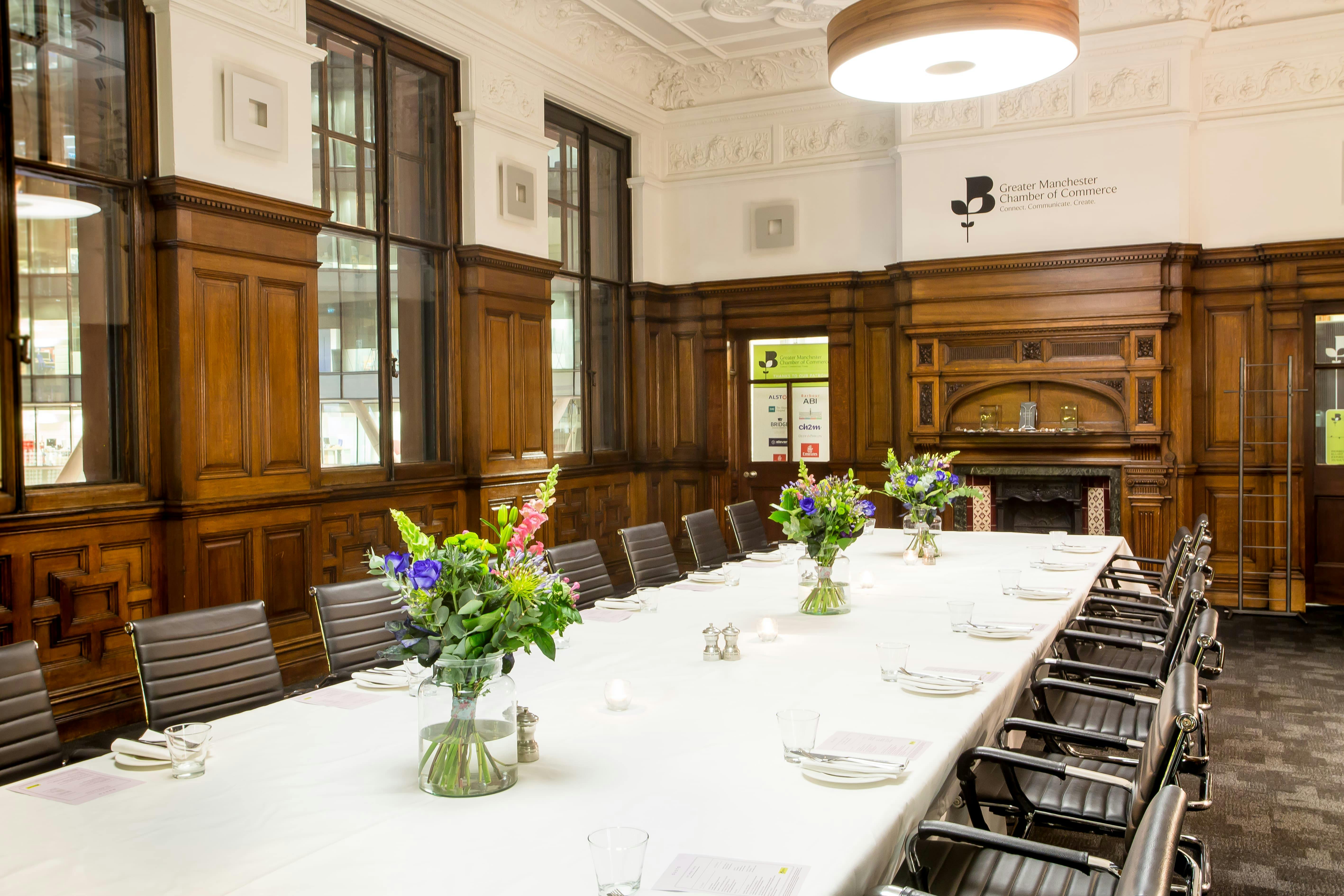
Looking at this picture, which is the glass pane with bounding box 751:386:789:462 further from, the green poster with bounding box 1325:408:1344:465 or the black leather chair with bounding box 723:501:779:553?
the green poster with bounding box 1325:408:1344:465

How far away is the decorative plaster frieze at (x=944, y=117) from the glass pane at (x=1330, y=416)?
3383 millimetres

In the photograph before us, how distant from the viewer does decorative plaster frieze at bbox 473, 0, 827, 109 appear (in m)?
8.01

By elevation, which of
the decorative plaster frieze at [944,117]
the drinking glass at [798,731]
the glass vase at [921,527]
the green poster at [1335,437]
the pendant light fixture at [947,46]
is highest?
the decorative plaster frieze at [944,117]

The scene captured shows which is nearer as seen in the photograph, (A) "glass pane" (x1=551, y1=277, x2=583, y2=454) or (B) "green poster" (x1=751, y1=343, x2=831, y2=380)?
(A) "glass pane" (x1=551, y1=277, x2=583, y2=454)

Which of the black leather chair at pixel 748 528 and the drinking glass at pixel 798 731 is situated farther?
the black leather chair at pixel 748 528

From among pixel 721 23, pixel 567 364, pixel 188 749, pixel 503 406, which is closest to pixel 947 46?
pixel 188 749

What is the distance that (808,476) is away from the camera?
395cm

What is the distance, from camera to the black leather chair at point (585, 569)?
458 cm

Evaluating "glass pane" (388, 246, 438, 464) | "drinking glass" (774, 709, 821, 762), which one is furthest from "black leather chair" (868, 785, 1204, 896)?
"glass pane" (388, 246, 438, 464)

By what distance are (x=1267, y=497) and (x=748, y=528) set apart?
4.45 metres

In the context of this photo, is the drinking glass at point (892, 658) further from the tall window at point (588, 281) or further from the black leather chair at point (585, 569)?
the tall window at point (588, 281)

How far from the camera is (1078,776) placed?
2.50 meters

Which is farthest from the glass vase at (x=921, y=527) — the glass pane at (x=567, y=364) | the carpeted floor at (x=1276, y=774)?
the glass pane at (x=567, y=364)

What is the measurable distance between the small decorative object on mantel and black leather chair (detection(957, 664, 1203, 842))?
5.53m
